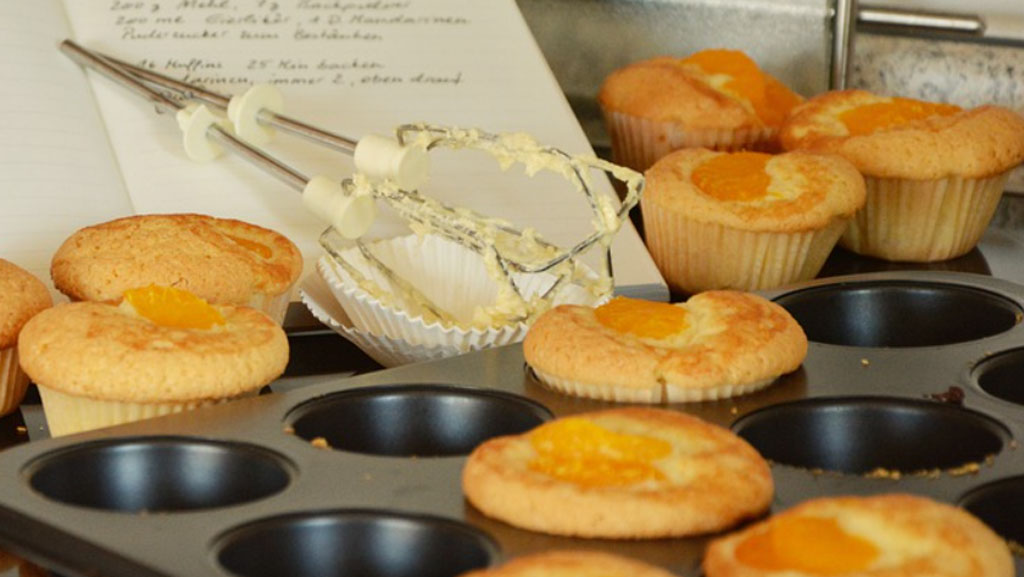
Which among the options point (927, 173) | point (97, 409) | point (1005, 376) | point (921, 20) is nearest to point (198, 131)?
point (97, 409)

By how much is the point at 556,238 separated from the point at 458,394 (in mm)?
618

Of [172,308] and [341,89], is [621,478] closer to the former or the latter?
[172,308]

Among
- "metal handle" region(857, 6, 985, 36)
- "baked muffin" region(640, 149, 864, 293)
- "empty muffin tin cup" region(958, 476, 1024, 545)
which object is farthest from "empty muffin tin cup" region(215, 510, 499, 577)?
"metal handle" region(857, 6, 985, 36)

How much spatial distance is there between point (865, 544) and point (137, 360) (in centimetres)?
64

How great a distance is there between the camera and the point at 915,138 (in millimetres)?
1907

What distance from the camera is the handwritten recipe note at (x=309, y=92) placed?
6.12 ft

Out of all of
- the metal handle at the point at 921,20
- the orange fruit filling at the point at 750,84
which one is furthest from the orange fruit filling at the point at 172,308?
the metal handle at the point at 921,20

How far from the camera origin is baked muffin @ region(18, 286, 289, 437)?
1.32m

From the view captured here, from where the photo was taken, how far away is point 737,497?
105 cm

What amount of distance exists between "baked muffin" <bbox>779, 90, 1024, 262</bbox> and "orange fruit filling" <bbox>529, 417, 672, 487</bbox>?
90 cm

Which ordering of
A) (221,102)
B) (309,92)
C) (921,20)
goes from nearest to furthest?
(221,102)
(309,92)
(921,20)

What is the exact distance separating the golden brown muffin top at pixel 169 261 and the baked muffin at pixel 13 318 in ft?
0.22

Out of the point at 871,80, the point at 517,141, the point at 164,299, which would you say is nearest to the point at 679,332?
the point at 517,141

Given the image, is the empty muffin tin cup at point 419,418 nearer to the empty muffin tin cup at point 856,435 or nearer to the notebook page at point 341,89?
the empty muffin tin cup at point 856,435
